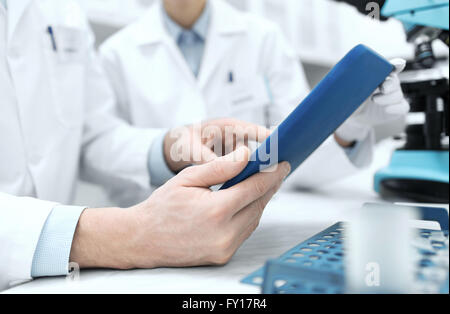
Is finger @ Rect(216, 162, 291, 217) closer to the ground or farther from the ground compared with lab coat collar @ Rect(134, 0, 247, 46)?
closer to the ground

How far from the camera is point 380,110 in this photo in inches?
25.6

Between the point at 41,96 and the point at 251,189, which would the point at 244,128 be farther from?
the point at 41,96

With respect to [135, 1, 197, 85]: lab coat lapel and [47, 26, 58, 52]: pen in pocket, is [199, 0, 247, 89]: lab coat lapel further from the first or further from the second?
[47, 26, 58, 52]: pen in pocket

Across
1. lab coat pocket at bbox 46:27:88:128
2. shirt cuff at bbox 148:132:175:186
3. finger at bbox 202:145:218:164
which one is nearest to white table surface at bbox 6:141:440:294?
finger at bbox 202:145:218:164

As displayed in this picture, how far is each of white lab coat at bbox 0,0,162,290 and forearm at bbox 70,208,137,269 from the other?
46mm

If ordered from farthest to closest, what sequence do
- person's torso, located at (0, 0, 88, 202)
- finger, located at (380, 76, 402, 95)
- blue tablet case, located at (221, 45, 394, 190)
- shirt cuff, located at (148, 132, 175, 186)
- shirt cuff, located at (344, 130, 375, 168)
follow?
shirt cuff, located at (344, 130, 375, 168), shirt cuff, located at (148, 132, 175, 186), person's torso, located at (0, 0, 88, 202), finger, located at (380, 76, 402, 95), blue tablet case, located at (221, 45, 394, 190)

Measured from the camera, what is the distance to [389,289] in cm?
25

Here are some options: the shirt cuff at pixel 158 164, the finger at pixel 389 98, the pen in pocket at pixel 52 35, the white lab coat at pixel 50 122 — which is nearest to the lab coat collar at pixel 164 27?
the white lab coat at pixel 50 122

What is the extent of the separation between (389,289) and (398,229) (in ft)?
0.15

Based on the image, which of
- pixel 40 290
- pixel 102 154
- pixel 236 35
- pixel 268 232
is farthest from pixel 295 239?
pixel 236 35

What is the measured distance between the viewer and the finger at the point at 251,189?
1.20 feet

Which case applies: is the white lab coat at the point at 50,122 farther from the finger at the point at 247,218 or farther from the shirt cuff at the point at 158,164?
the finger at the point at 247,218

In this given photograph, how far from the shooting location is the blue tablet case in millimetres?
300

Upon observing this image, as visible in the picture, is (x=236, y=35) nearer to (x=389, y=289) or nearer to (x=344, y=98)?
(x=344, y=98)
